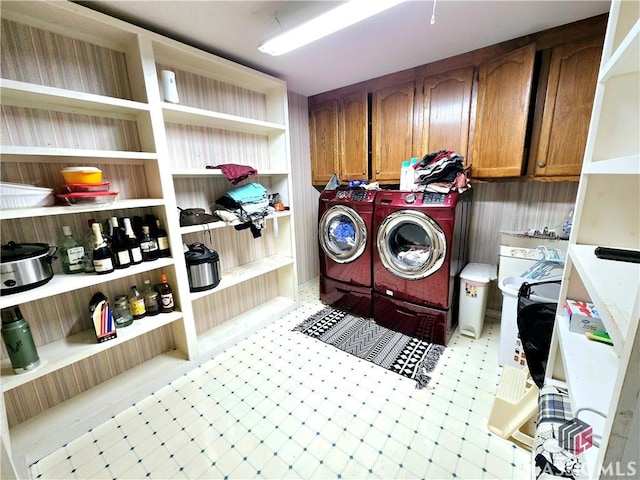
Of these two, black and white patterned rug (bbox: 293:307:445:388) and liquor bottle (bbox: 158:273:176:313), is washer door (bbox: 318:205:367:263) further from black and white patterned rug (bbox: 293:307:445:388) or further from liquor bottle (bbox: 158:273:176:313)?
liquor bottle (bbox: 158:273:176:313)

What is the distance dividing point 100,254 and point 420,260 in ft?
6.96

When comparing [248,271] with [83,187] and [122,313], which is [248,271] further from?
[83,187]

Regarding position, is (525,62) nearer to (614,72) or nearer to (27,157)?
(614,72)

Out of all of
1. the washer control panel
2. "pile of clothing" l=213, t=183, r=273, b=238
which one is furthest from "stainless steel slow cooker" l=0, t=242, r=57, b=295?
the washer control panel

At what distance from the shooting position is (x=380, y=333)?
2.30m

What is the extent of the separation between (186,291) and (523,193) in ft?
8.94

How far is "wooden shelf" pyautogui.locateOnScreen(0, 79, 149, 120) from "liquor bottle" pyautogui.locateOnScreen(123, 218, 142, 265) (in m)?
0.64

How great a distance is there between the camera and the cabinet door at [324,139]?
274cm

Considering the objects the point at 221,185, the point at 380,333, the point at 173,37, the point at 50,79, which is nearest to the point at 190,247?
the point at 221,185

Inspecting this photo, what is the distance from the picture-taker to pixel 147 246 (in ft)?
5.48

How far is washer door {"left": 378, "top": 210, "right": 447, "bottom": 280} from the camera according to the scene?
1944 mm

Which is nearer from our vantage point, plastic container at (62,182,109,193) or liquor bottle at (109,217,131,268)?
plastic container at (62,182,109,193)

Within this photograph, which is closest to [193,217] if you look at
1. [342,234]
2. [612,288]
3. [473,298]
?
[342,234]

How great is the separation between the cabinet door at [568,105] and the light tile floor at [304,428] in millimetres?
1458
